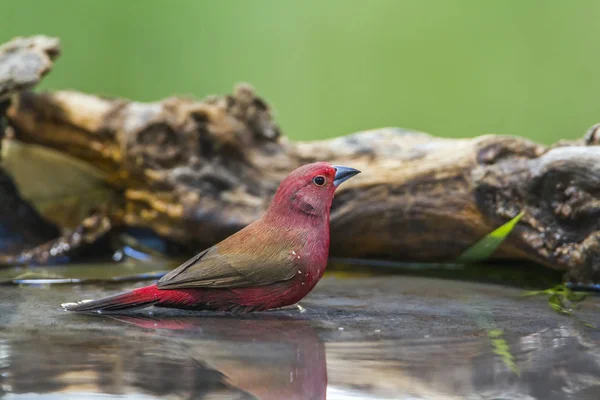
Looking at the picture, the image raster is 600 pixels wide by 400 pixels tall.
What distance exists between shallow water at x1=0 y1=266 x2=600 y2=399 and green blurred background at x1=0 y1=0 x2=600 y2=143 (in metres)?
2.97

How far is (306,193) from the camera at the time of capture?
2.54 m

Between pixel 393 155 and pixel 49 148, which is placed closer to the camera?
pixel 393 155

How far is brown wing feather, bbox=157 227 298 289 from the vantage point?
2359mm

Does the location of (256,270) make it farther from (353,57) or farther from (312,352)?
(353,57)

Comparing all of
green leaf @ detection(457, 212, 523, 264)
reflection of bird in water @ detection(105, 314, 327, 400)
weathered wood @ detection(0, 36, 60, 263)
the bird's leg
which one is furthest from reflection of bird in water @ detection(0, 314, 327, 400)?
weathered wood @ detection(0, 36, 60, 263)

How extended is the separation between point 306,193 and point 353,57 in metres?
3.69

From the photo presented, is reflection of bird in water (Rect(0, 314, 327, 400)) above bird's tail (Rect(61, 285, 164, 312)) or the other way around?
the other way around

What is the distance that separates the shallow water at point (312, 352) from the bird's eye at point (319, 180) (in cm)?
47

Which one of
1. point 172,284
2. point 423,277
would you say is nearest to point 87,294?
point 172,284

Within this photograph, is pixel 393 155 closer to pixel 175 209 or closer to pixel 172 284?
pixel 175 209

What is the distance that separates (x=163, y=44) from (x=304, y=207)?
14.1 ft

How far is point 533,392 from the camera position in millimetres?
1572

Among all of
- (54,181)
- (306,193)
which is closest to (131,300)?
(306,193)

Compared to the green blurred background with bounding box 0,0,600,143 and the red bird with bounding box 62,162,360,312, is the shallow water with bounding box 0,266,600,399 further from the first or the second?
the green blurred background with bounding box 0,0,600,143
